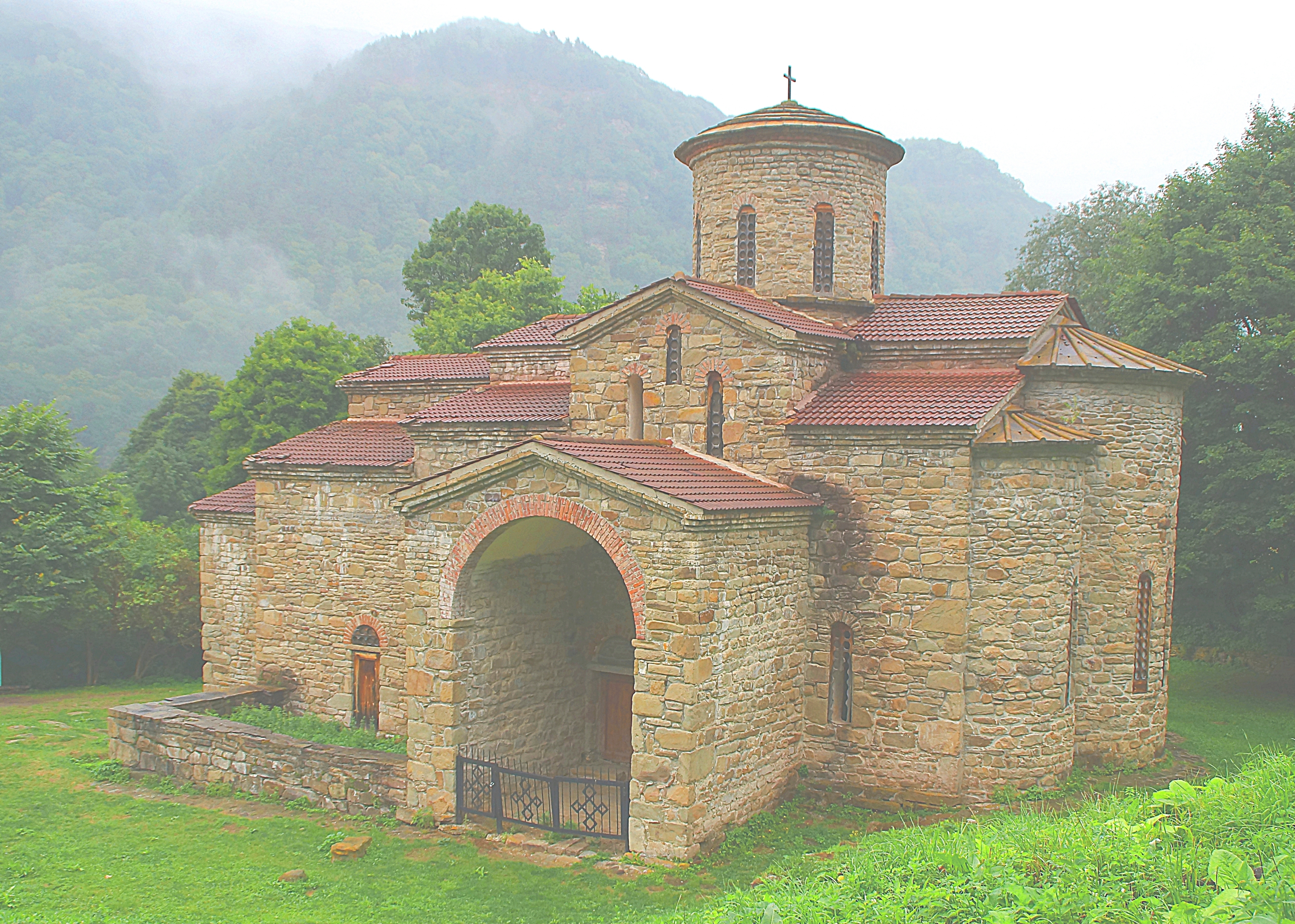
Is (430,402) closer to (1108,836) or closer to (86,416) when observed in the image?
(1108,836)

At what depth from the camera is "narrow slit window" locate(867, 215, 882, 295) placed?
53.6 ft

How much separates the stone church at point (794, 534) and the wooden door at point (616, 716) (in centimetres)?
4

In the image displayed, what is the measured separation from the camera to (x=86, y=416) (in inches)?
2293

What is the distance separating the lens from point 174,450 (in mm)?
38281

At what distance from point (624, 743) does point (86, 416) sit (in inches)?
2159

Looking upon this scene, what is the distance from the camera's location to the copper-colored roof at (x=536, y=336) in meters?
17.3

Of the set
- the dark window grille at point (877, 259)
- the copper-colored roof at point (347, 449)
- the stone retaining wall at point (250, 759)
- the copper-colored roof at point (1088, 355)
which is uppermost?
the dark window grille at point (877, 259)

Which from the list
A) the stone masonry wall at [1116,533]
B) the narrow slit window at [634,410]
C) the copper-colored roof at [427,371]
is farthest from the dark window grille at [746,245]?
the copper-colored roof at [427,371]

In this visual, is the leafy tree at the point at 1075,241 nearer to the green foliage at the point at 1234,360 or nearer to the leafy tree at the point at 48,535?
the green foliage at the point at 1234,360

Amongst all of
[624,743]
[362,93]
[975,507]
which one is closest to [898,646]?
[975,507]

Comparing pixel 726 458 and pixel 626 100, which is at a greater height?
pixel 626 100

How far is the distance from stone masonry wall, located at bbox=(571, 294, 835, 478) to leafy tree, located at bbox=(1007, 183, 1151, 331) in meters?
22.8

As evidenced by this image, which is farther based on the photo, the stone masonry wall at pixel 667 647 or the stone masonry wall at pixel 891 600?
the stone masonry wall at pixel 891 600

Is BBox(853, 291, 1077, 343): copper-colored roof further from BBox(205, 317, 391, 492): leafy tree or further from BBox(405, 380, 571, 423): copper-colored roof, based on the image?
BBox(205, 317, 391, 492): leafy tree
